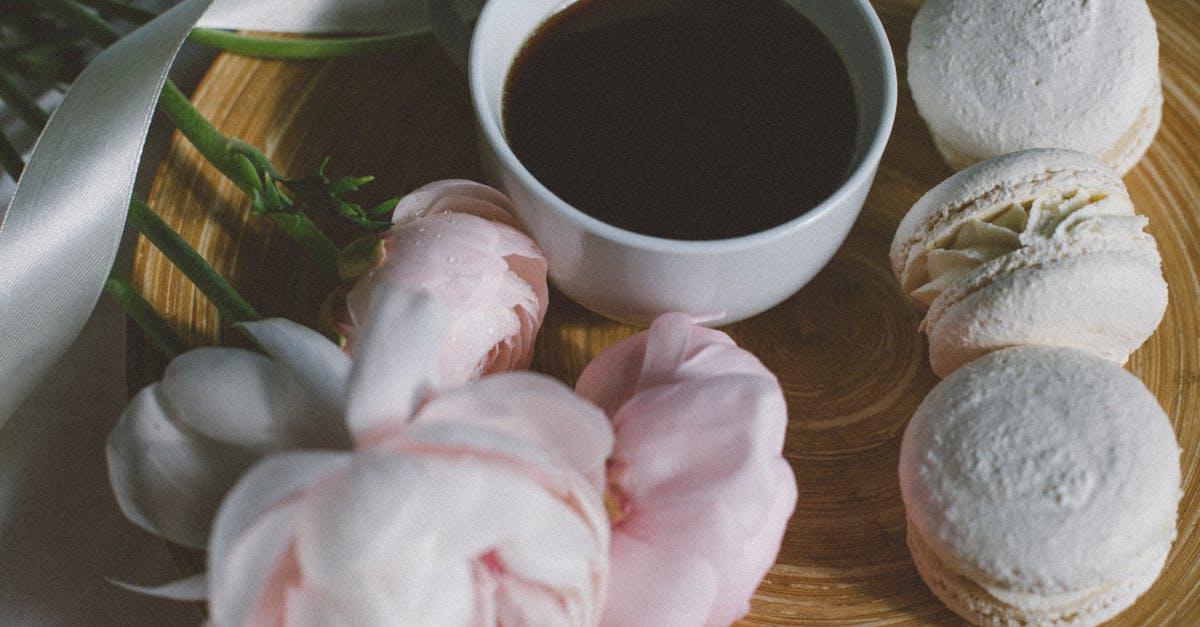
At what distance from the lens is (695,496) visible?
523mm

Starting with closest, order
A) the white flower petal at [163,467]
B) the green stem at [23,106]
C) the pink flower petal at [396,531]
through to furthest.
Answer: the pink flower petal at [396,531] → the white flower petal at [163,467] → the green stem at [23,106]

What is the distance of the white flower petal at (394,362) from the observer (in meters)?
0.45

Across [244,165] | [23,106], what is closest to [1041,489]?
[244,165]

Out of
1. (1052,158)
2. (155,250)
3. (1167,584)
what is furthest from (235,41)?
(1167,584)

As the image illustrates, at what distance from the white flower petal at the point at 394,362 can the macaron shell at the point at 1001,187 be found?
0.40 meters

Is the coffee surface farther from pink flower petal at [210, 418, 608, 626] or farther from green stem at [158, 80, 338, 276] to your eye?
pink flower petal at [210, 418, 608, 626]

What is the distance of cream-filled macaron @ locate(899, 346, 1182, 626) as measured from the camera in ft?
1.96

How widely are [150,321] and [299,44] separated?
29cm

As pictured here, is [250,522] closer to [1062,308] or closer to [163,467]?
[163,467]

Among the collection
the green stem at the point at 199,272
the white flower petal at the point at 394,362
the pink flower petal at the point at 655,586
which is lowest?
the pink flower petal at the point at 655,586

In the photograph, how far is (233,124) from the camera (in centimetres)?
84

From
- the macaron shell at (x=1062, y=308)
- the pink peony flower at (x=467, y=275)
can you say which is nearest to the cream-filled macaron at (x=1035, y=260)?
the macaron shell at (x=1062, y=308)

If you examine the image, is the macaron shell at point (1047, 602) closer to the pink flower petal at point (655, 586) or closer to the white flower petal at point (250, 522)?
the pink flower petal at point (655, 586)

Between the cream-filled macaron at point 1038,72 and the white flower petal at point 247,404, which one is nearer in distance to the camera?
the white flower petal at point 247,404
